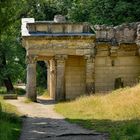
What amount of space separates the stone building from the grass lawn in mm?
5782

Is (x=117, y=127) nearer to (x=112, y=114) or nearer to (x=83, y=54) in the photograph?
(x=112, y=114)

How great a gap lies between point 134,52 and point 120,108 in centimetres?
1142

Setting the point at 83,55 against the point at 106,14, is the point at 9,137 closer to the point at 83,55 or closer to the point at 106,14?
the point at 83,55

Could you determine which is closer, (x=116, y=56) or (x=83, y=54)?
(x=83, y=54)

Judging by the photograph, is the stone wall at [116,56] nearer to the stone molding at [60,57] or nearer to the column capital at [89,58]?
the column capital at [89,58]

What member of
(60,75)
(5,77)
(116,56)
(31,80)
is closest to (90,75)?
(60,75)

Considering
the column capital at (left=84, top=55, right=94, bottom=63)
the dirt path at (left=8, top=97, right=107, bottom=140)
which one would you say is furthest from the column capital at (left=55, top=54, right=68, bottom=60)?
the dirt path at (left=8, top=97, right=107, bottom=140)

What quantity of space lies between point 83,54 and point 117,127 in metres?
14.6

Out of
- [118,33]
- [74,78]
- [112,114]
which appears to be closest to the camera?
[112,114]

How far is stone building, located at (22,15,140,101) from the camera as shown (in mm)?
28078

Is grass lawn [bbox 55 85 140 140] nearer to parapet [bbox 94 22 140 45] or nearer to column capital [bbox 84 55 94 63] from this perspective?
column capital [bbox 84 55 94 63]

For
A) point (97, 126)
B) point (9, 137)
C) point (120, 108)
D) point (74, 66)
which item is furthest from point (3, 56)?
point (9, 137)

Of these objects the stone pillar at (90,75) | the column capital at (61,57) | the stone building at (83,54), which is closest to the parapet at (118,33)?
the stone building at (83,54)

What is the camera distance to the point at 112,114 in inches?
701
